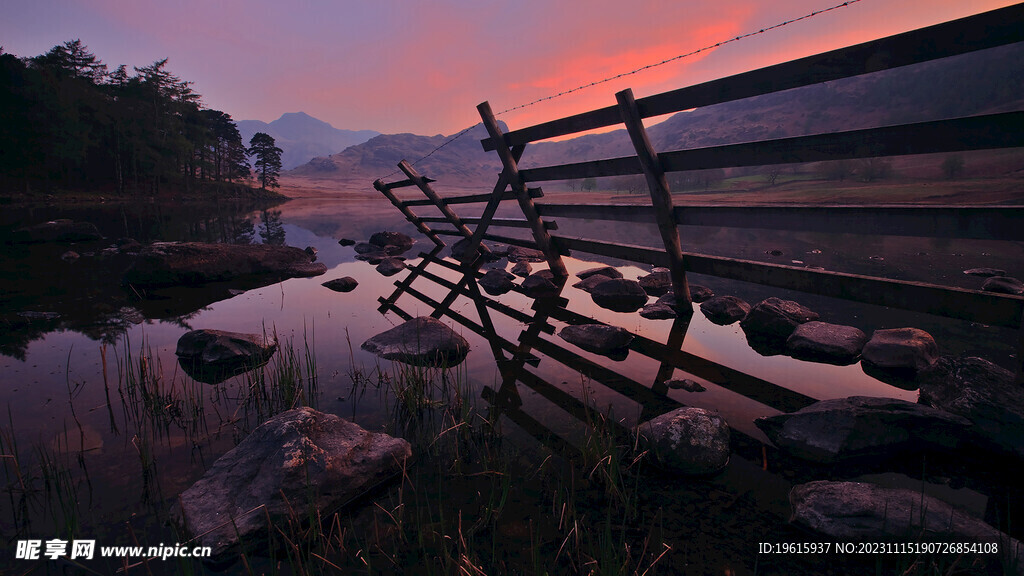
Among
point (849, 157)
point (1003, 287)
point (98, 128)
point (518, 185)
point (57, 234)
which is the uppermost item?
point (98, 128)

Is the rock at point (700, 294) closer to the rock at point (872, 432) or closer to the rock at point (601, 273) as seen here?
the rock at point (601, 273)

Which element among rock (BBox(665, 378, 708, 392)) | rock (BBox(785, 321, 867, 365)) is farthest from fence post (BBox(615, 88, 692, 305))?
rock (BBox(665, 378, 708, 392))

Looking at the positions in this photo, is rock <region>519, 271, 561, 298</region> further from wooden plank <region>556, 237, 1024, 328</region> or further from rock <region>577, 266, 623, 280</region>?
wooden plank <region>556, 237, 1024, 328</region>

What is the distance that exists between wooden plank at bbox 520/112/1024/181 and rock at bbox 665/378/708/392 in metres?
2.19

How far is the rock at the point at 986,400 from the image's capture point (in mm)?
2572

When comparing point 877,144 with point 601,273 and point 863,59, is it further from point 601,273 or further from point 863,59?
point 601,273

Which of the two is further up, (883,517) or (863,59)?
(863,59)

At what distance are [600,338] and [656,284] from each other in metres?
3.26

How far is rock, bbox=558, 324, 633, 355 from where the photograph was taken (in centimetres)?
461

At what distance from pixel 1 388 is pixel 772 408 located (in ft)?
21.2

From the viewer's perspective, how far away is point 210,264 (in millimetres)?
7961

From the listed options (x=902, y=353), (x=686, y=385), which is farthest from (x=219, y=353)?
(x=902, y=353)

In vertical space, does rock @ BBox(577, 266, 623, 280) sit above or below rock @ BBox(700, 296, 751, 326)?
above

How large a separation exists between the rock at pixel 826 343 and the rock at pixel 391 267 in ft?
24.1
